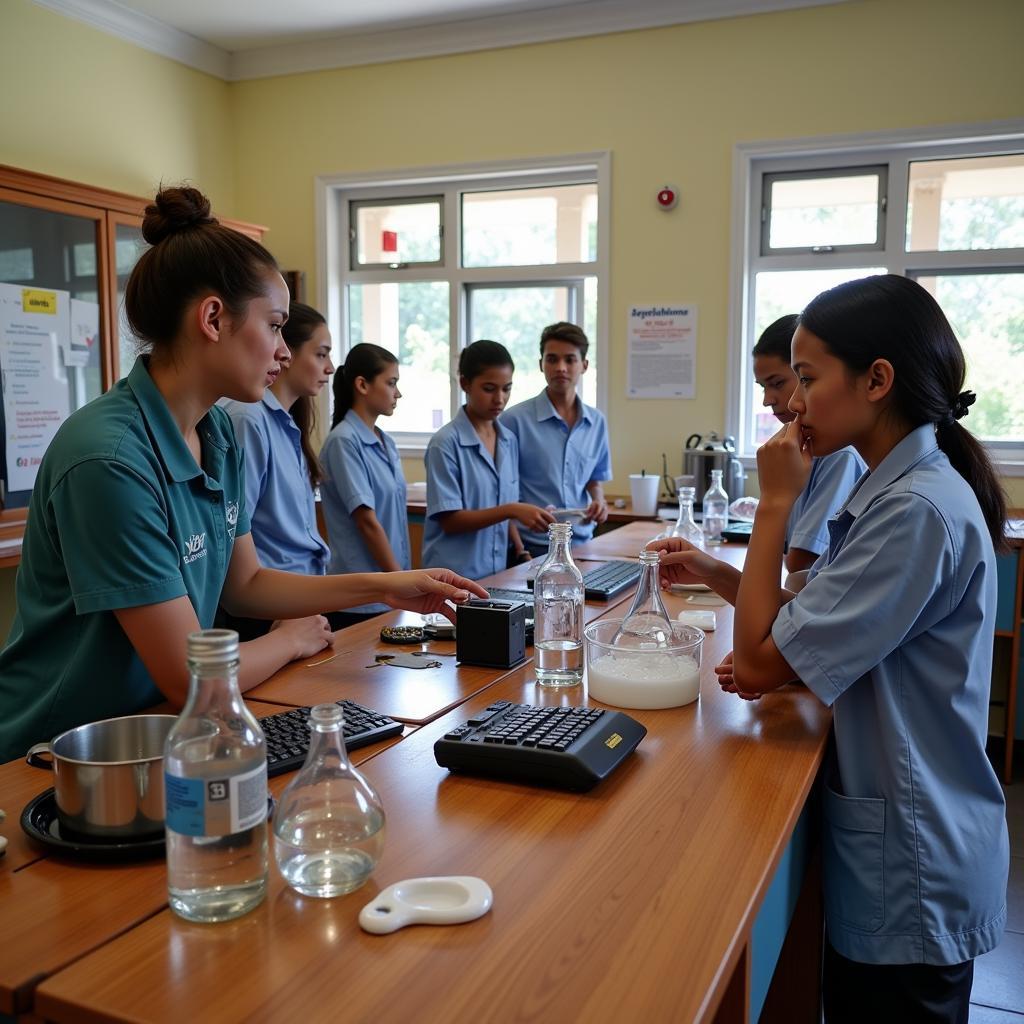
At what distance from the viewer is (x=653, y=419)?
180 inches

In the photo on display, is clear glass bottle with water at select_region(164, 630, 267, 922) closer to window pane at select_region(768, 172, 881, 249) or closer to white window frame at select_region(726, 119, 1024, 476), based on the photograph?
white window frame at select_region(726, 119, 1024, 476)

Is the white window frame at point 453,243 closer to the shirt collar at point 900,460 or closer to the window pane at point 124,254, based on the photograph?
the window pane at point 124,254

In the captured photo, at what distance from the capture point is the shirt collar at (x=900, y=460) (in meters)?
1.32

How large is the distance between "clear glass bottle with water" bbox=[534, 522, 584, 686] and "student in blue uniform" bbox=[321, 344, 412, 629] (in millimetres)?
1193

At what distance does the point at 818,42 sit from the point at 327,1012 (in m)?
4.38

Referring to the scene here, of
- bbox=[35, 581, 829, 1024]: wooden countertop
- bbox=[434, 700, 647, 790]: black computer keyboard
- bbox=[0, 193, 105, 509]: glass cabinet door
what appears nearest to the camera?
bbox=[35, 581, 829, 1024]: wooden countertop

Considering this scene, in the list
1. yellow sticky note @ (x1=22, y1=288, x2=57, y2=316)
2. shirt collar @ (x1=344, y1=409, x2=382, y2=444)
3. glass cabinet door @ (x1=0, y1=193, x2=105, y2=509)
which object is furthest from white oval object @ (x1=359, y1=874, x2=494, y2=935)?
yellow sticky note @ (x1=22, y1=288, x2=57, y2=316)

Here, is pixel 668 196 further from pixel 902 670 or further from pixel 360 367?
pixel 902 670

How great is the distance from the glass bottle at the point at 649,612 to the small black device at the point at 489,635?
0.24 m

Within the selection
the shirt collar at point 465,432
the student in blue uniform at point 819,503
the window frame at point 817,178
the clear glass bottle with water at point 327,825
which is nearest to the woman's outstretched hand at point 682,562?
the student in blue uniform at point 819,503

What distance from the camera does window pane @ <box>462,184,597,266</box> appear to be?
4699 millimetres

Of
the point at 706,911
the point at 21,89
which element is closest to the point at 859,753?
the point at 706,911

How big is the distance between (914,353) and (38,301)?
332cm

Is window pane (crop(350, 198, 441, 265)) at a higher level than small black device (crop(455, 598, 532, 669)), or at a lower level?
higher
